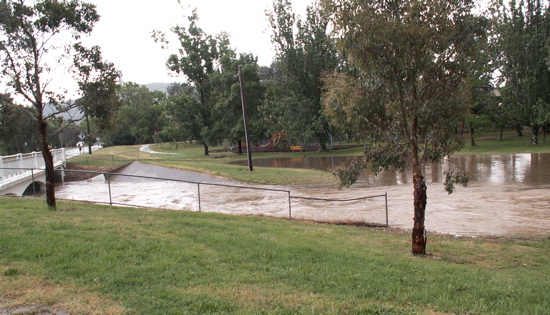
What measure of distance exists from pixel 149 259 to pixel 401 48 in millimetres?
5986

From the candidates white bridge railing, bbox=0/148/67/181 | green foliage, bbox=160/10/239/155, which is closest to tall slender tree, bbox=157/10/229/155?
green foliage, bbox=160/10/239/155

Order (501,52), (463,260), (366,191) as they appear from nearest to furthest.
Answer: (463,260)
(366,191)
(501,52)

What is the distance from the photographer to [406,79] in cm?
816

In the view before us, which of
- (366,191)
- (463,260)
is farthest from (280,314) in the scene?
(366,191)

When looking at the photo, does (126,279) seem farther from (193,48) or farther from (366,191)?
(193,48)

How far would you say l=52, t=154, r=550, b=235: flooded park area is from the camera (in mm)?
13117

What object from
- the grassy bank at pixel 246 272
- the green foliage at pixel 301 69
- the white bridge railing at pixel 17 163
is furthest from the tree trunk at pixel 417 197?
the green foliage at pixel 301 69

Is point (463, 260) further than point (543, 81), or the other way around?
point (543, 81)

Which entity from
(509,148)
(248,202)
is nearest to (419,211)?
(248,202)

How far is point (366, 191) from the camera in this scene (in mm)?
20203

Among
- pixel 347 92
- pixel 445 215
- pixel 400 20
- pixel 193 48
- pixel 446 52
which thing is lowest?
pixel 445 215

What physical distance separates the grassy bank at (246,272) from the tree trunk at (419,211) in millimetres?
340

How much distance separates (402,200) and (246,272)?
1290 centimetres

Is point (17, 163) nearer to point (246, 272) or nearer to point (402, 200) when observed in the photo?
point (402, 200)
